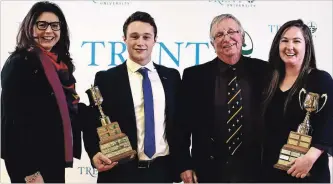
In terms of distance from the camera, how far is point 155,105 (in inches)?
93.9

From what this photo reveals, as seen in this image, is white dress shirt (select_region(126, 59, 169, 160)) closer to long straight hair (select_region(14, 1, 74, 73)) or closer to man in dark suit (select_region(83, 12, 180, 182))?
man in dark suit (select_region(83, 12, 180, 182))

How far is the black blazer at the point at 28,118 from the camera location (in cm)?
216

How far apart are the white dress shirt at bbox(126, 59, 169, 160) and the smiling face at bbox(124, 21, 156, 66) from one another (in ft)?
0.14

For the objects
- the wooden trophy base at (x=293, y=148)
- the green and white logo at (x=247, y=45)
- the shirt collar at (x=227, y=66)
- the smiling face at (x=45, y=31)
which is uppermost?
the smiling face at (x=45, y=31)

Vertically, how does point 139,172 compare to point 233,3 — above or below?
below

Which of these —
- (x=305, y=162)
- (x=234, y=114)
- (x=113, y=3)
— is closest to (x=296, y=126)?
(x=305, y=162)

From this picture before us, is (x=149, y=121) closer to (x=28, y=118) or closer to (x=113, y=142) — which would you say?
(x=113, y=142)

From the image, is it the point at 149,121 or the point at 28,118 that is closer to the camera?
the point at 28,118

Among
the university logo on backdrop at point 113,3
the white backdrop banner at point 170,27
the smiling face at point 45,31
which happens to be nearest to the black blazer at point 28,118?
the smiling face at point 45,31

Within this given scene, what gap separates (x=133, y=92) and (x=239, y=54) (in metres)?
0.66

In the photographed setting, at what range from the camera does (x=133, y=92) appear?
2.39m

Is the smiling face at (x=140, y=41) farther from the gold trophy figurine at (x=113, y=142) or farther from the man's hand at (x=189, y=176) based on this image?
the man's hand at (x=189, y=176)

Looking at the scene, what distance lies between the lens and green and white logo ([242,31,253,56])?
8.41ft

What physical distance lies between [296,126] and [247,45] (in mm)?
606
